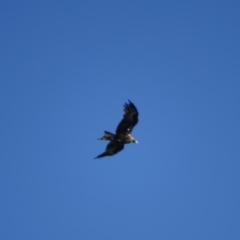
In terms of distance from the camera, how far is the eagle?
40719 millimetres

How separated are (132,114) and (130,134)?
116 centimetres

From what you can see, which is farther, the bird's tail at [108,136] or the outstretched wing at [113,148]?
the outstretched wing at [113,148]

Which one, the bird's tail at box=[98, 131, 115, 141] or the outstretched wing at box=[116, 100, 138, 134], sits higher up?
the outstretched wing at box=[116, 100, 138, 134]

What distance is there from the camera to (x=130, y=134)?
1635 inches

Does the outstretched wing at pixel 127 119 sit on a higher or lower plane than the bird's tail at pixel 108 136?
higher

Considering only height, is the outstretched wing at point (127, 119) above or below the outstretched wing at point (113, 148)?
above

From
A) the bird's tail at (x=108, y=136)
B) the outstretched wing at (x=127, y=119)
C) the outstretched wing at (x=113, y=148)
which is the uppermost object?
the outstretched wing at (x=127, y=119)

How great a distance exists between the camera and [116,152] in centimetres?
4084

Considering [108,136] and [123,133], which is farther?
[123,133]

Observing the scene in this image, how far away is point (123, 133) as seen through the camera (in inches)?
1624

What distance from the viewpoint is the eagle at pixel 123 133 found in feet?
134

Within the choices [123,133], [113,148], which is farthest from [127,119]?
[113,148]

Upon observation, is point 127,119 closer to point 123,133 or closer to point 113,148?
point 123,133

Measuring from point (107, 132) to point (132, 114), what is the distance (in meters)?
1.77
